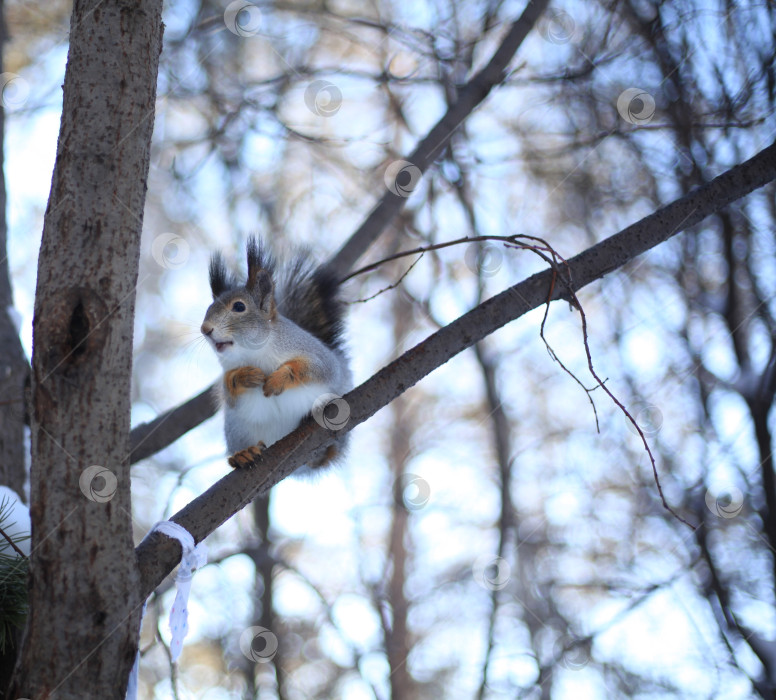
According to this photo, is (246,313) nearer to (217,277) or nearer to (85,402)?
(217,277)

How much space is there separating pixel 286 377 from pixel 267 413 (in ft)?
0.57

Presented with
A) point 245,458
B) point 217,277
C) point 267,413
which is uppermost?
point 217,277

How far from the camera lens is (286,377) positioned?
7.65 ft

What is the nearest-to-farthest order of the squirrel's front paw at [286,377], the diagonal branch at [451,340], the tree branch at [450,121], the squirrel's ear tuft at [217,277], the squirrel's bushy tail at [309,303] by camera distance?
the diagonal branch at [451,340] → the squirrel's front paw at [286,377] → the squirrel's ear tuft at [217,277] → the squirrel's bushy tail at [309,303] → the tree branch at [450,121]

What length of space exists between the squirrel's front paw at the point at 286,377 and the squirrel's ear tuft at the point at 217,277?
48 cm

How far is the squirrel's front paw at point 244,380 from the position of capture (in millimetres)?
2373

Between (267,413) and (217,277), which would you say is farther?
(217,277)

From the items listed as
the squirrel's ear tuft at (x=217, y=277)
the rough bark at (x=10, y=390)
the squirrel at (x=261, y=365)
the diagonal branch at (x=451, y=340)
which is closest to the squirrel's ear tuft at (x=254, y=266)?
the squirrel at (x=261, y=365)

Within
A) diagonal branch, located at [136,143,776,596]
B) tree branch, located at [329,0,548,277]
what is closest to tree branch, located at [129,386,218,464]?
tree branch, located at [329,0,548,277]

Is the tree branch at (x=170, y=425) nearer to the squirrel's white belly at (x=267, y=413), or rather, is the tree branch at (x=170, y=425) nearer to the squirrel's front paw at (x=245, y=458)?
the squirrel's white belly at (x=267, y=413)

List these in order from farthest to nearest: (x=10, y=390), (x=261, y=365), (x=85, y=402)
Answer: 1. (x=10, y=390)
2. (x=261, y=365)
3. (x=85, y=402)

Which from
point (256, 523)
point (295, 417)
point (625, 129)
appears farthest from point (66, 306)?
point (256, 523)

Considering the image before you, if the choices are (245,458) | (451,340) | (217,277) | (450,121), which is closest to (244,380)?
(245,458)

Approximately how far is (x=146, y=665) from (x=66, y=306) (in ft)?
15.8
